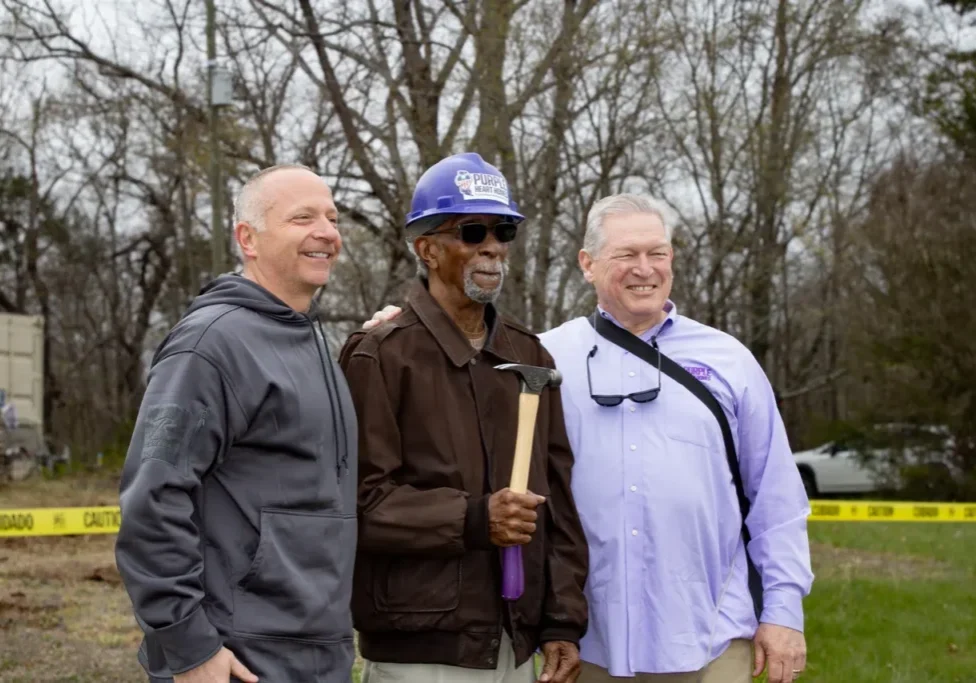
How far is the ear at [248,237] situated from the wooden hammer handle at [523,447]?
76cm

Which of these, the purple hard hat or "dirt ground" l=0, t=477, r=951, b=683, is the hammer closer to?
the purple hard hat

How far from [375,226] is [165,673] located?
1082cm

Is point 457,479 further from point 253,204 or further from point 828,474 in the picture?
point 828,474

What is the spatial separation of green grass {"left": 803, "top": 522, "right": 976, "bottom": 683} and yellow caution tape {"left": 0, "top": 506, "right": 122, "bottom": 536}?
6.56m

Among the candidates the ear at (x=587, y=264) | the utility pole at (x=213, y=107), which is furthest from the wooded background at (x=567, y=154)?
the ear at (x=587, y=264)

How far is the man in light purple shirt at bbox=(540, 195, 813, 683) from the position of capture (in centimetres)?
351

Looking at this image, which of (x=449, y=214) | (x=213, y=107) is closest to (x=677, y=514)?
(x=449, y=214)

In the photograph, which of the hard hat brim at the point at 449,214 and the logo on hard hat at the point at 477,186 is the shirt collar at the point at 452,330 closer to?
the hard hat brim at the point at 449,214

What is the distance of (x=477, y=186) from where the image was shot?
3.35 meters

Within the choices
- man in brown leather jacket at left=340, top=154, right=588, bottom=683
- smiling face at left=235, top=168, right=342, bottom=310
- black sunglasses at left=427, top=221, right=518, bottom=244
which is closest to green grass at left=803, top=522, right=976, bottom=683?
man in brown leather jacket at left=340, top=154, right=588, bottom=683

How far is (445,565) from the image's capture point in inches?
124

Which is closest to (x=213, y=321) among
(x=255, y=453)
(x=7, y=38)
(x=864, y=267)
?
(x=255, y=453)

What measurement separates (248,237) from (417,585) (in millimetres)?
952

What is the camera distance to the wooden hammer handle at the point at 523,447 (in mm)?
3107
